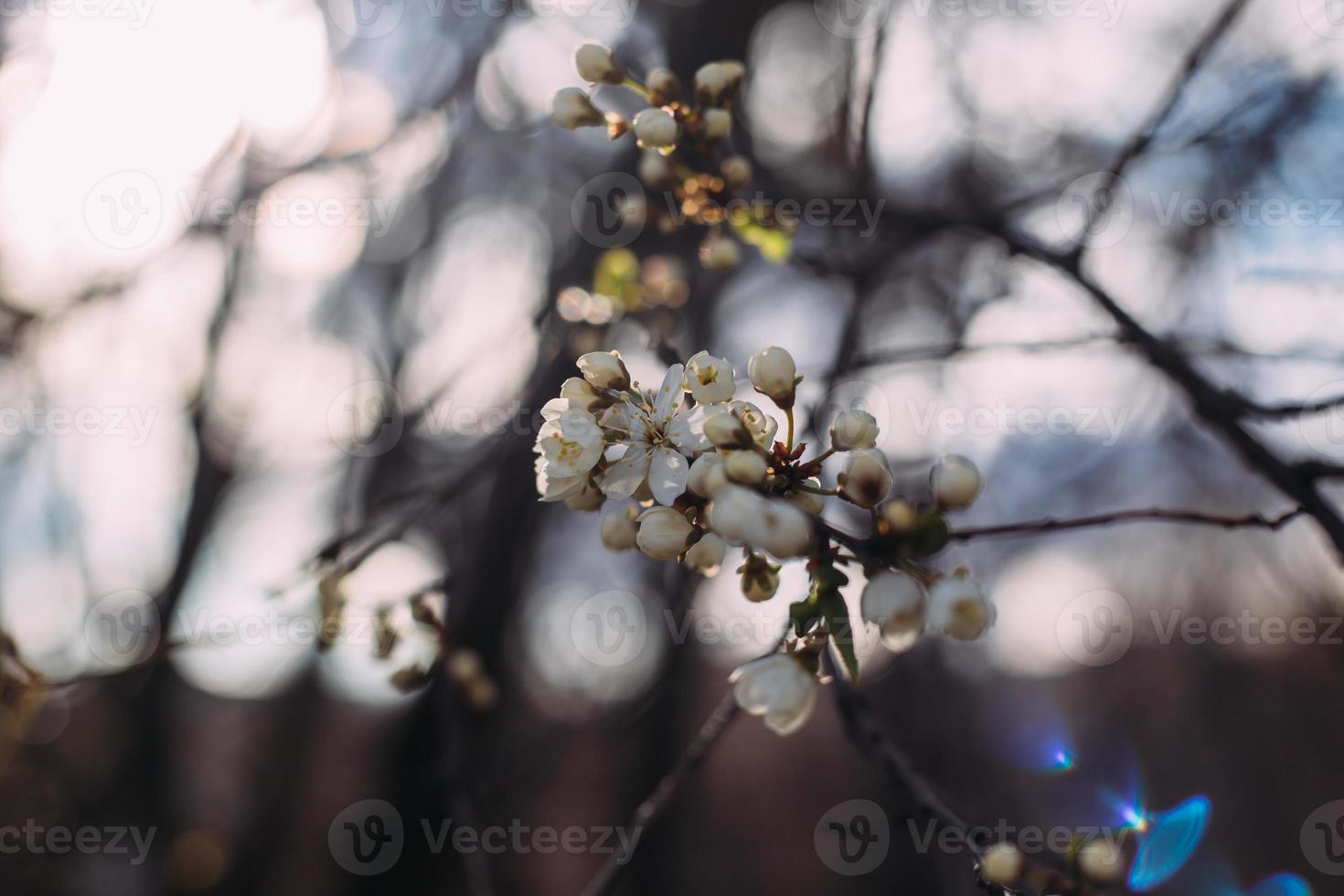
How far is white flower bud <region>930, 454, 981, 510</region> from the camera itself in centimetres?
84

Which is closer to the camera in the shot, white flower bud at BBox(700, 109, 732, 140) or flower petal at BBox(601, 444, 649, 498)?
flower petal at BBox(601, 444, 649, 498)

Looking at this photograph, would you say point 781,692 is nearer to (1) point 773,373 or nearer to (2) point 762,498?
(2) point 762,498

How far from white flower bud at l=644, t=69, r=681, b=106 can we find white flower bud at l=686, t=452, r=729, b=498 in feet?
2.67

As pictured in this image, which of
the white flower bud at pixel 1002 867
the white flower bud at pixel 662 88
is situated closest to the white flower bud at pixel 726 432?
the white flower bud at pixel 1002 867

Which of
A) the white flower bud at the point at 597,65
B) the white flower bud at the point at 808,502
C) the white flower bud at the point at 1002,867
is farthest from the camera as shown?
the white flower bud at the point at 597,65

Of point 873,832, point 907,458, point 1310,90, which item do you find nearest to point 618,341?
point 907,458

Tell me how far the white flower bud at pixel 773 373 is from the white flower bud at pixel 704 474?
13 cm

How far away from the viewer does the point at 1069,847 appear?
857mm

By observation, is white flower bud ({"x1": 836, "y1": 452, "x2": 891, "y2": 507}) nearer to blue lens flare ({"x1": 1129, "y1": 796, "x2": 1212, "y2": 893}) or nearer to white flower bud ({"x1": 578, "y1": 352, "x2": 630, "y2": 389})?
white flower bud ({"x1": 578, "y1": 352, "x2": 630, "y2": 389})

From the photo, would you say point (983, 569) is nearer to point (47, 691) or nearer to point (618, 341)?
point (618, 341)

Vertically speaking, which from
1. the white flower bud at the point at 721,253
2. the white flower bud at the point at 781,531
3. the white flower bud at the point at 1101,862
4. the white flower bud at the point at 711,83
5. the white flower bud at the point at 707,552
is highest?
the white flower bud at the point at 711,83

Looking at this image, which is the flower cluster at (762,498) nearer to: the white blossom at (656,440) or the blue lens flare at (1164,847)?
the white blossom at (656,440)

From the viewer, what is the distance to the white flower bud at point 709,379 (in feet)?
3.31

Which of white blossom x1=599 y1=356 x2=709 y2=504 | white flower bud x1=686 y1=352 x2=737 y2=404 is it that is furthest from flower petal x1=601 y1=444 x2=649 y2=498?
white flower bud x1=686 y1=352 x2=737 y2=404
